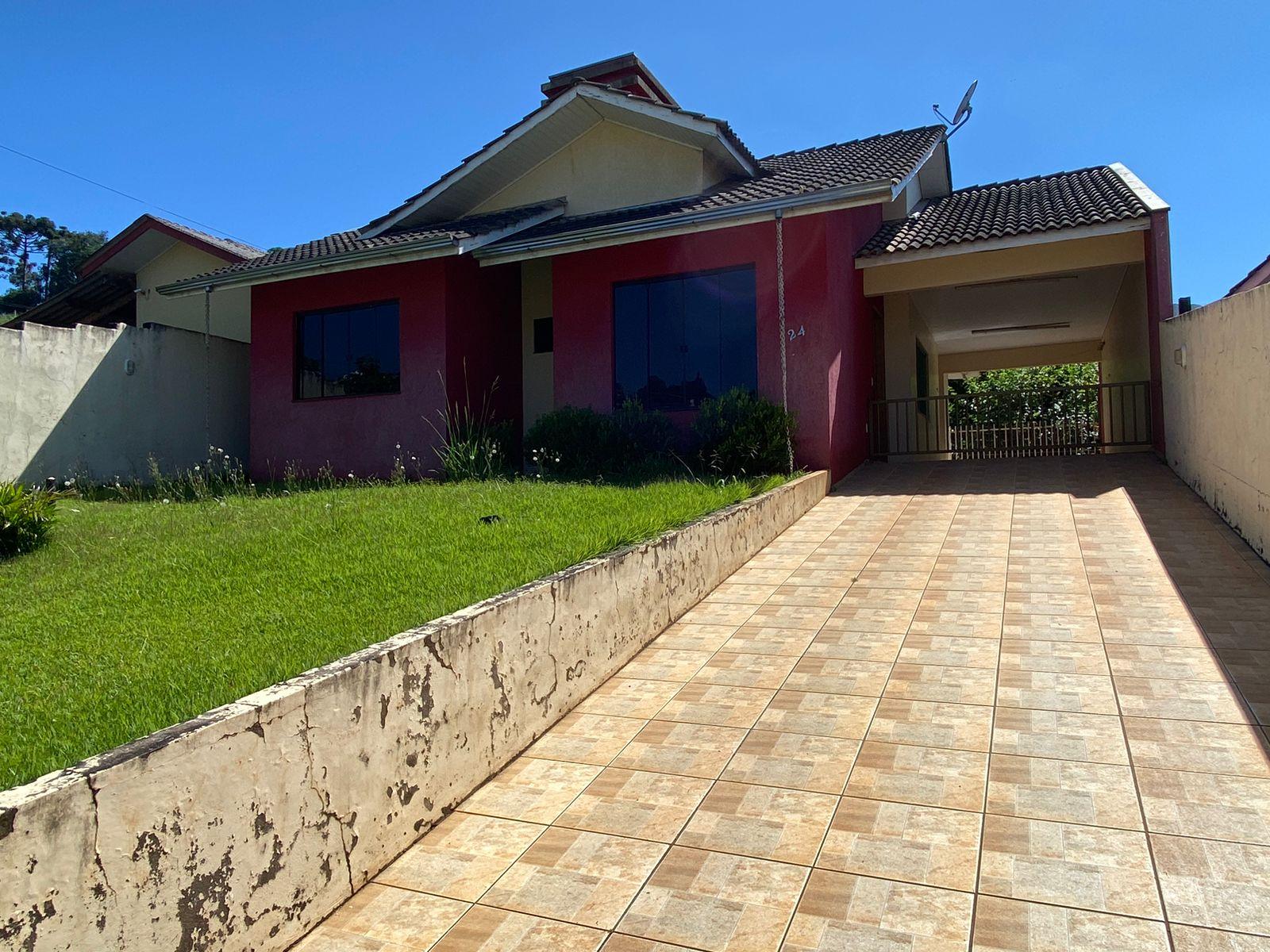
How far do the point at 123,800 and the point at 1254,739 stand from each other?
420 centimetres

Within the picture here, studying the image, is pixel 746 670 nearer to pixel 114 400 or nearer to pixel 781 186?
pixel 781 186

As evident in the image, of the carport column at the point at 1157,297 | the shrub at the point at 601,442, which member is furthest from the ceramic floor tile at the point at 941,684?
the carport column at the point at 1157,297

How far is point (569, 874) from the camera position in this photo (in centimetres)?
291

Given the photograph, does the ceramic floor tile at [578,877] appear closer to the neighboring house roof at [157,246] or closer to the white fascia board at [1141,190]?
the white fascia board at [1141,190]

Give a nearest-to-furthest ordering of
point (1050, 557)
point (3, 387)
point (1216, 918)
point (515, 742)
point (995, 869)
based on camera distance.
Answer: point (1216, 918) < point (995, 869) < point (515, 742) < point (1050, 557) < point (3, 387)

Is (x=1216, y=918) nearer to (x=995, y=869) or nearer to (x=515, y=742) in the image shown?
(x=995, y=869)

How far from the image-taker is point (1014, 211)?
12211 millimetres

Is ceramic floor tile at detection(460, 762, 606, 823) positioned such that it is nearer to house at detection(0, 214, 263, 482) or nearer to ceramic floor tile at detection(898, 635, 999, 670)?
ceramic floor tile at detection(898, 635, 999, 670)

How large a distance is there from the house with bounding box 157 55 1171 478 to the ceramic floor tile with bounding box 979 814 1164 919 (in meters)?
7.38

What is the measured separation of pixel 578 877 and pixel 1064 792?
1.90m

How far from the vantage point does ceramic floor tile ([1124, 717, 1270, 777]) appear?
132 inches

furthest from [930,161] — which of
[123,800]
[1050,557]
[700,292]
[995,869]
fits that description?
[123,800]

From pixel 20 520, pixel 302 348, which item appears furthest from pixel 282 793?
pixel 302 348

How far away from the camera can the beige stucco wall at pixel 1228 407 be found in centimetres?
621
